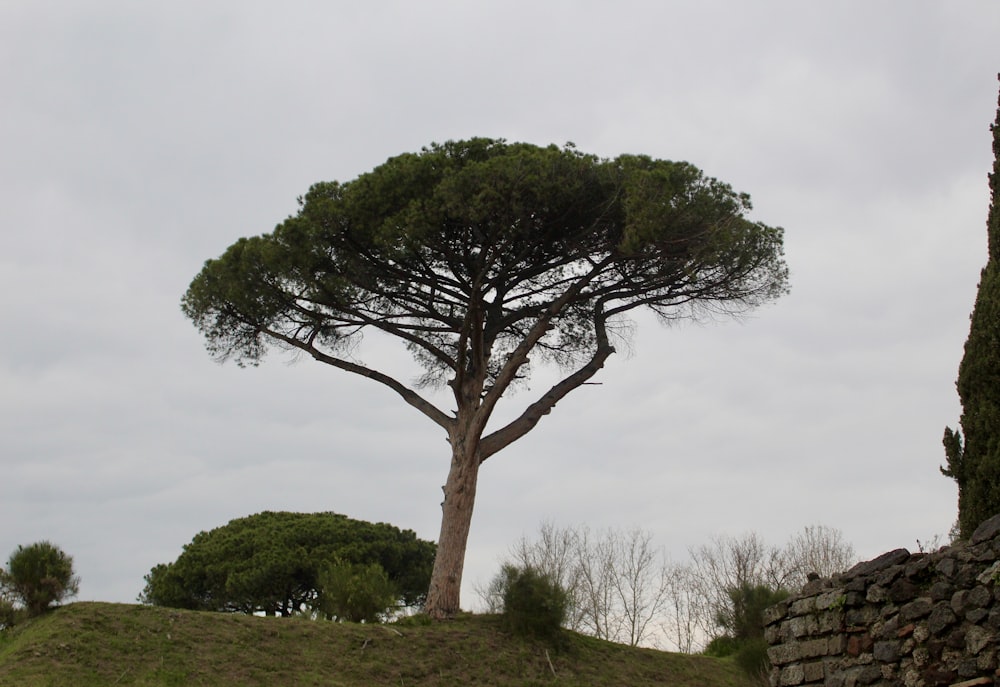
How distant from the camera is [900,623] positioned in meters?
6.29

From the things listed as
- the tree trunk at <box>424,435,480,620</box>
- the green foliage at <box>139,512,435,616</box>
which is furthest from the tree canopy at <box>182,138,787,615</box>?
the green foliage at <box>139,512,435,616</box>

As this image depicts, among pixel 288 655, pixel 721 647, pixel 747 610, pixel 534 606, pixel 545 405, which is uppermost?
pixel 545 405

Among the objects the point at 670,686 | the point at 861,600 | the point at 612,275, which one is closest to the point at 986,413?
the point at 861,600

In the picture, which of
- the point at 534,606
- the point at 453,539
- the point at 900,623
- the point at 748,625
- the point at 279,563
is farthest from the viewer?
the point at 279,563

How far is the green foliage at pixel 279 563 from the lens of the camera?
16.8m

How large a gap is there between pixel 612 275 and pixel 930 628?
9393 mm

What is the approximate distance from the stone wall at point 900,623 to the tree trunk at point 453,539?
7009 mm

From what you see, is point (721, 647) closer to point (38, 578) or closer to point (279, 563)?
point (279, 563)

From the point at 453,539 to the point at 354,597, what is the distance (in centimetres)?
176

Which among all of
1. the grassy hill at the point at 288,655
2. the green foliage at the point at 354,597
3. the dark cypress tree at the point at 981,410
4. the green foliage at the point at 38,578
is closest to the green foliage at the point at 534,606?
the grassy hill at the point at 288,655

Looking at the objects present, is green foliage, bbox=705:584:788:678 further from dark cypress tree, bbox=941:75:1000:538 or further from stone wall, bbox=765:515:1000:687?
dark cypress tree, bbox=941:75:1000:538

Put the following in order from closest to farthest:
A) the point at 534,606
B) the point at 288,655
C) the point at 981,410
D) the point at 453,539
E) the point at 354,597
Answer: the point at 981,410 → the point at 288,655 → the point at 534,606 → the point at 453,539 → the point at 354,597

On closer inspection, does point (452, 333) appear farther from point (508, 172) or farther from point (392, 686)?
point (392, 686)

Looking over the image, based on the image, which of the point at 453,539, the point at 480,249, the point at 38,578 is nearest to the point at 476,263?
the point at 480,249
